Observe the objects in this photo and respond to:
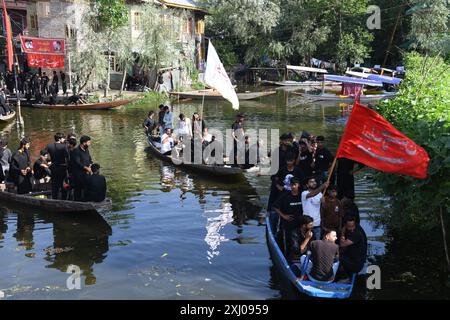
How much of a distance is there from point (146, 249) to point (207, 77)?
7625 mm

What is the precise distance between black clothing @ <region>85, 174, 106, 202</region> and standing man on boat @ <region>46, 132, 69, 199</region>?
1183 mm

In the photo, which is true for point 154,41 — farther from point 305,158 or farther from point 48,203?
point 305,158

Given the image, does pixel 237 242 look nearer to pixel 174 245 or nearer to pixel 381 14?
pixel 174 245

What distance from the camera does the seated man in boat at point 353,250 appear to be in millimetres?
9086

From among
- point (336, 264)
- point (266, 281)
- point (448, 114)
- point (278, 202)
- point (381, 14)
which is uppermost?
point (381, 14)

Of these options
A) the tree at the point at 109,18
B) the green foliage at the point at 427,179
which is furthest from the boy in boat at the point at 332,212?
the tree at the point at 109,18

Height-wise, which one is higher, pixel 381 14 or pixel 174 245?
pixel 381 14

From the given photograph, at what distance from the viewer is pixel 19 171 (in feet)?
47.3

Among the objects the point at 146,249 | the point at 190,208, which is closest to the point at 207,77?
the point at 190,208

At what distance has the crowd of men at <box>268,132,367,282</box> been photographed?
8.90 meters

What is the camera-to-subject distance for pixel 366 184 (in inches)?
688

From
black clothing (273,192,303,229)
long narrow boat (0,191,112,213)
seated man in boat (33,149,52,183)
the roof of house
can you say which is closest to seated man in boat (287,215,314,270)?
black clothing (273,192,303,229)

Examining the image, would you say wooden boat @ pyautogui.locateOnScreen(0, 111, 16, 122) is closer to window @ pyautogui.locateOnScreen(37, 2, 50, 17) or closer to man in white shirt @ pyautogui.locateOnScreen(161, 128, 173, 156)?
man in white shirt @ pyautogui.locateOnScreen(161, 128, 173, 156)

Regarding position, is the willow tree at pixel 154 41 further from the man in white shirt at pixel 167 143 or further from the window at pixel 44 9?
the man in white shirt at pixel 167 143
